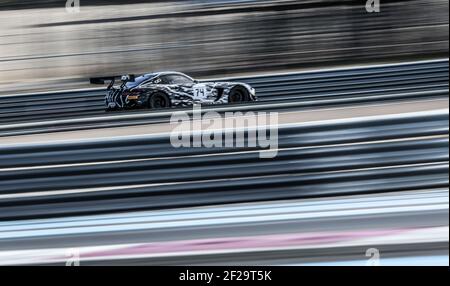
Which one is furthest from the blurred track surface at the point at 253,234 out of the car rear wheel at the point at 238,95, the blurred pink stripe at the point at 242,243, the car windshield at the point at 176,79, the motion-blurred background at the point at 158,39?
the motion-blurred background at the point at 158,39

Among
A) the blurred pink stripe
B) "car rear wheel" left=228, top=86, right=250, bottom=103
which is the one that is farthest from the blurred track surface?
"car rear wheel" left=228, top=86, right=250, bottom=103

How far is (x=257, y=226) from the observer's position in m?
4.11

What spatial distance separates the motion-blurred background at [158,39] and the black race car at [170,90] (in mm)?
79

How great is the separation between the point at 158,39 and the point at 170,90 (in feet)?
1.33

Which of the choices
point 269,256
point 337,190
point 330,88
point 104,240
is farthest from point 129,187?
point 330,88

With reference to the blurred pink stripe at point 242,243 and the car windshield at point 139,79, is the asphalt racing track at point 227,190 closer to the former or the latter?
the blurred pink stripe at point 242,243

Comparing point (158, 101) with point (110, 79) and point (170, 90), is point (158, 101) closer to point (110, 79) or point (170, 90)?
point (170, 90)

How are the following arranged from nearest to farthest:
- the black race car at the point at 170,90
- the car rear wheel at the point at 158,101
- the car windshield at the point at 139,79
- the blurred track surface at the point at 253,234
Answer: the blurred track surface at the point at 253,234 → the black race car at the point at 170,90 → the car windshield at the point at 139,79 → the car rear wheel at the point at 158,101

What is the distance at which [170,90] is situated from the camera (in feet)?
15.2

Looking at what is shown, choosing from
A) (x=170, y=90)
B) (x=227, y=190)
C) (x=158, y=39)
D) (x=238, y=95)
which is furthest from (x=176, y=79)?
(x=227, y=190)

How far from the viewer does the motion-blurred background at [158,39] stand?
14.6ft

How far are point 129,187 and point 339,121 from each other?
148 cm

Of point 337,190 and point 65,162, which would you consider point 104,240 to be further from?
point 337,190

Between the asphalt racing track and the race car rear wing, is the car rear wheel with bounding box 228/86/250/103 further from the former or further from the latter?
the race car rear wing
